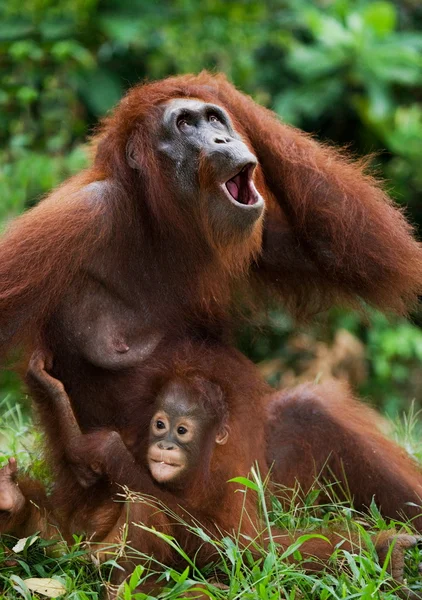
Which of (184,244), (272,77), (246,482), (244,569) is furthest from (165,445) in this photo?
(272,77)

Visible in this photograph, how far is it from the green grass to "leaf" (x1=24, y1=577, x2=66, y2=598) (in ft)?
0.07

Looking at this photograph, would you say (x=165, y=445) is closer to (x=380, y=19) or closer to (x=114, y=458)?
(x=114, y=458)

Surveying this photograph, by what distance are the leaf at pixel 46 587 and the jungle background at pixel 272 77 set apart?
15.9ft

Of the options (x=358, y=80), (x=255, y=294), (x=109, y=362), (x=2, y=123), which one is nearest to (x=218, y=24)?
(x=358, y=80)

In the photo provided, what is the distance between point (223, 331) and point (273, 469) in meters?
0.62

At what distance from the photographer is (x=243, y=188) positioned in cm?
398

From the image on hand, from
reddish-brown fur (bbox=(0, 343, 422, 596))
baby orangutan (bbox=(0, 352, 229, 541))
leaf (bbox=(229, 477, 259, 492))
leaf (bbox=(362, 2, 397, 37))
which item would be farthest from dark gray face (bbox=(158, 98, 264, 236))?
leaf (bbox=(362, 2, 397, 37))

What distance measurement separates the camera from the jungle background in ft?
27.8

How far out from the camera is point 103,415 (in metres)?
3.86

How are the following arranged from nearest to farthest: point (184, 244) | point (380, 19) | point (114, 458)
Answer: point (114, 458), point (184, 244), point (380, 19)

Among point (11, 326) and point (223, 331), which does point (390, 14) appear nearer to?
point (223, 331)

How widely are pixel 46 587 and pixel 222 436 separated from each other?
0.83 m

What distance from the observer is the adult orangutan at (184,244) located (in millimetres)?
3734

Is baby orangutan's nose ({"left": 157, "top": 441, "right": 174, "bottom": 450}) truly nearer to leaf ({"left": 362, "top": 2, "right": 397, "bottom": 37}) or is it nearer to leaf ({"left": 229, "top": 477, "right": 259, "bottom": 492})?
leaf ({"left": 229, "top": 477, "right": 259, "bottom": 492})
